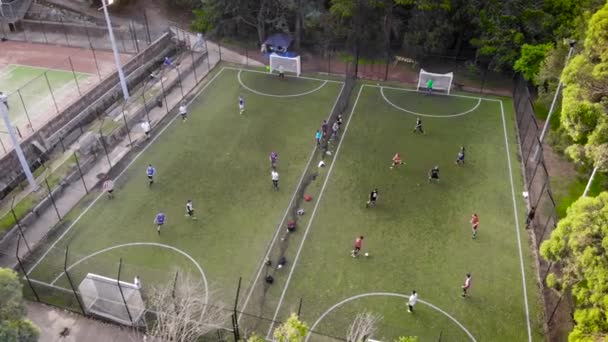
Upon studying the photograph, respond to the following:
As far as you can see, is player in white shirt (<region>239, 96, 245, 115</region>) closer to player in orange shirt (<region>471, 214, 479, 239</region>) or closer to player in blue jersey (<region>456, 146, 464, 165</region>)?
player in blue jersey (<region>456, 146, 464, 165</region>)

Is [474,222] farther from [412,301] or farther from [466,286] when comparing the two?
[412,301]

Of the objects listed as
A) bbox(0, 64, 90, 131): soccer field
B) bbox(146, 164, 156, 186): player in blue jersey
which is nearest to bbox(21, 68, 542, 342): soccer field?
bbox(146, 164, 156, 186): player in blue jersey

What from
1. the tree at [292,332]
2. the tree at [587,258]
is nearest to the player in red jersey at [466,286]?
the tree at [587,258]

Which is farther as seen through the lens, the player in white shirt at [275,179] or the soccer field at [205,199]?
the player in white shirt at [275,179]

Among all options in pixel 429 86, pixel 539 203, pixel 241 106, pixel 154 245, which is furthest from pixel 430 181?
pixel 154 245

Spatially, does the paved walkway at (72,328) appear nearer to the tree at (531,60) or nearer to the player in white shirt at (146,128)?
the player in white shirt at (146,128)

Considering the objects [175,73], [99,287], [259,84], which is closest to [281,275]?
[99,287]
